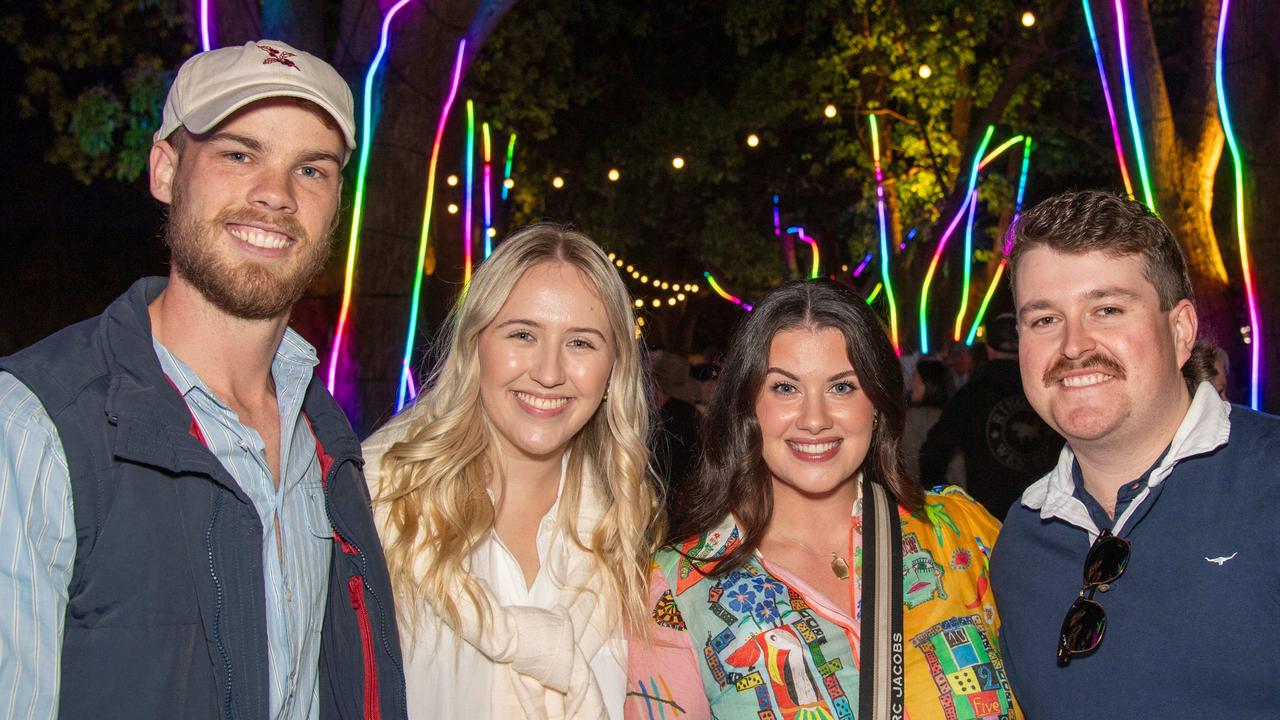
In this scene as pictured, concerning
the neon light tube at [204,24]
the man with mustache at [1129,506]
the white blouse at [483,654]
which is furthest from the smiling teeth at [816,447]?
the neon light tube at [204,24]

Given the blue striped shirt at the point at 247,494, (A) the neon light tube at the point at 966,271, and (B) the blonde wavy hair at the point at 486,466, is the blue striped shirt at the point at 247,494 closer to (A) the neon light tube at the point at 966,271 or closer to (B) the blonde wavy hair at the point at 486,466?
(B) the blonde wavy hair at the point at 486,466

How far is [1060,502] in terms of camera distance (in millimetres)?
2656

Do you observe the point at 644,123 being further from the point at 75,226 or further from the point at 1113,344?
the point at 1113,344

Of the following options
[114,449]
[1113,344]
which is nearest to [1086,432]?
[1113,344]

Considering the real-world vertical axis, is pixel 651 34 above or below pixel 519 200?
above

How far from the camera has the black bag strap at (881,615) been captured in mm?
2586

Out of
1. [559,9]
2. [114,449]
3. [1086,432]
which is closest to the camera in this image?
[114,449]

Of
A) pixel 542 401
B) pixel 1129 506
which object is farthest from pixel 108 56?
pixel 1129 506

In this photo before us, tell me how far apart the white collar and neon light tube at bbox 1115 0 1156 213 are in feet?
15.7

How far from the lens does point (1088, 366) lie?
2512mm

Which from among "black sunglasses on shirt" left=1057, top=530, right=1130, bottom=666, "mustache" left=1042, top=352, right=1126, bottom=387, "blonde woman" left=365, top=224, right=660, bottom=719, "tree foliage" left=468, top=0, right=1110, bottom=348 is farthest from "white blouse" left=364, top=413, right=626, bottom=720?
"tree foliage" left=468, top=0, right=1110, bottom=348

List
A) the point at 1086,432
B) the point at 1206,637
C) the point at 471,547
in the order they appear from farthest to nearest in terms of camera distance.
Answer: the point at 471,547 < the point at 1086,432 < the point at 1206,637

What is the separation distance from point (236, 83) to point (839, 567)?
2089 mm

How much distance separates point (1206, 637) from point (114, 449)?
A: 2301 mm
